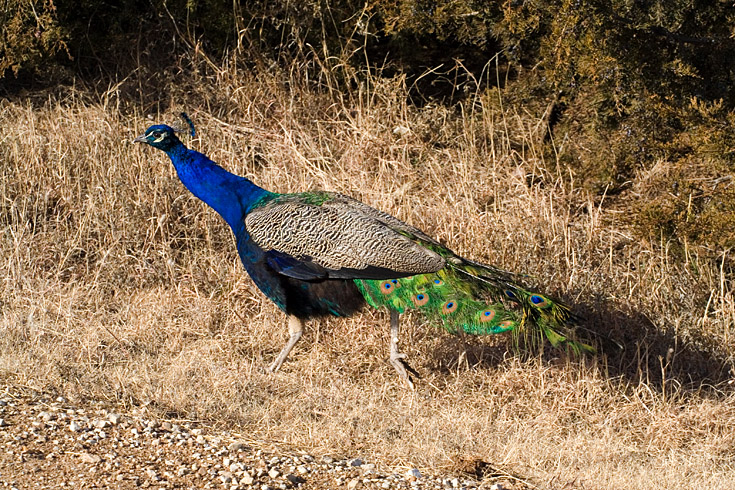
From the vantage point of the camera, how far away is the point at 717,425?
14.1 ft

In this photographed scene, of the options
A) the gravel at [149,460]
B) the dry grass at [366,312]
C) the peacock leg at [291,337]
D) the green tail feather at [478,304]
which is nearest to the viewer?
the gravel at [149,460]

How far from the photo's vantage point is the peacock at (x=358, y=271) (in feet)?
14.4

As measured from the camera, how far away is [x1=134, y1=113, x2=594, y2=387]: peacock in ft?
14.4

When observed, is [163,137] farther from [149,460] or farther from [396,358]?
[149,460]

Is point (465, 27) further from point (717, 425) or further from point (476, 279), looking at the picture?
point (717, 425)

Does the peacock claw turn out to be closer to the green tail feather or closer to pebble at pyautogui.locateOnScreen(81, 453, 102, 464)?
the green tail feather

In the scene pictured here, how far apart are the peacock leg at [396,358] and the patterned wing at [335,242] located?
1.13 feet

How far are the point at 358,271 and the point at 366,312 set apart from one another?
0.67 metres

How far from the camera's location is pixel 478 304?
438 cm

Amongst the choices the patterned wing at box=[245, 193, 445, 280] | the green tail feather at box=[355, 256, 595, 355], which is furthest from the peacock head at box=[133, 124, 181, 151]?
the green tail feather at box=[355, 256, 595, 355]

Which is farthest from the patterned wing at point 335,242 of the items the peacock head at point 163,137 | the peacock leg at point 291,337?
the peacock head at point 163,137

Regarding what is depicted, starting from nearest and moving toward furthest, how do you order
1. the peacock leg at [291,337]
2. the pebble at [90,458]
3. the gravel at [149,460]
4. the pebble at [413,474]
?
the gravel at [149,460]
the pebble at [90,458]
the pebble at [413,474]
the peacock leg at [291,337]

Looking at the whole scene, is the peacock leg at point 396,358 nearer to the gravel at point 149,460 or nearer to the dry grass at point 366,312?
the dry grass at point 366,312

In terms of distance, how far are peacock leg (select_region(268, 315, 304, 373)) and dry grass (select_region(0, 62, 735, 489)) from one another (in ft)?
0.30
